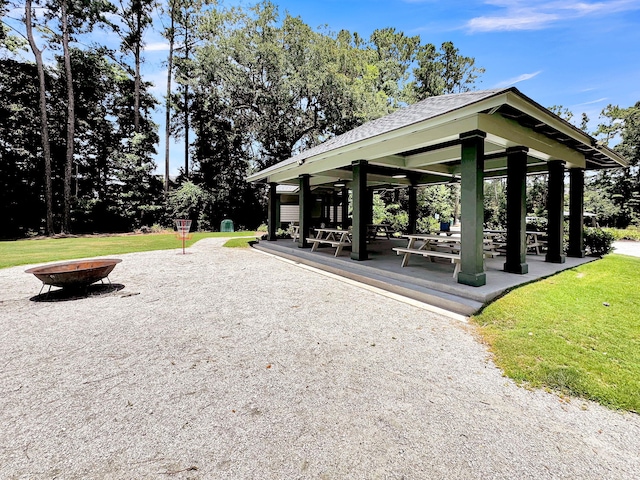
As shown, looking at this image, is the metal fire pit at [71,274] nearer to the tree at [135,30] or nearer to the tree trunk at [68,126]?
the tree trunk at [68,126]

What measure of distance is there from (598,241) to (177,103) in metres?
25.8

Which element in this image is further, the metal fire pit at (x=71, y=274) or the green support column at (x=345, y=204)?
the green support column at (x=345, y=204)

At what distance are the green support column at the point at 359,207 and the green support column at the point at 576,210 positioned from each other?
516 centimetres

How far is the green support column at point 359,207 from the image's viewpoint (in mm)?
6891

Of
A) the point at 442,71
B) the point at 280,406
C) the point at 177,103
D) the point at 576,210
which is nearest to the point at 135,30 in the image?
the point at 177,103

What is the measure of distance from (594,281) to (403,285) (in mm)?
3285

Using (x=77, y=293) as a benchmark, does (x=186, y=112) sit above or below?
above

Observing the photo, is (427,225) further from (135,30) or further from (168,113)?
(135,30)

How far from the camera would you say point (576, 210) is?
7.31m

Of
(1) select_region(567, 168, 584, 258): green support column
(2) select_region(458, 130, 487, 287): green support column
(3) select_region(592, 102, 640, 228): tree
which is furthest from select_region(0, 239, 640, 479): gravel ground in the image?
(3) select_region(592, 102, 640, 228): tree

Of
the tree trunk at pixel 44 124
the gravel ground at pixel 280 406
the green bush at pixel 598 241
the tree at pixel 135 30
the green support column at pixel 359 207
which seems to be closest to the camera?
the gravel ground at pixel 280 406

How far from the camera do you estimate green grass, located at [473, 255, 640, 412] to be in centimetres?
245

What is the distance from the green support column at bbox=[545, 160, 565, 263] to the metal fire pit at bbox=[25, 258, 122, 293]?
9.21 m

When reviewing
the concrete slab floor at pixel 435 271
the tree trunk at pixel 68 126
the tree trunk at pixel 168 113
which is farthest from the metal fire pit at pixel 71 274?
the tree trunk at pixel 168 113
